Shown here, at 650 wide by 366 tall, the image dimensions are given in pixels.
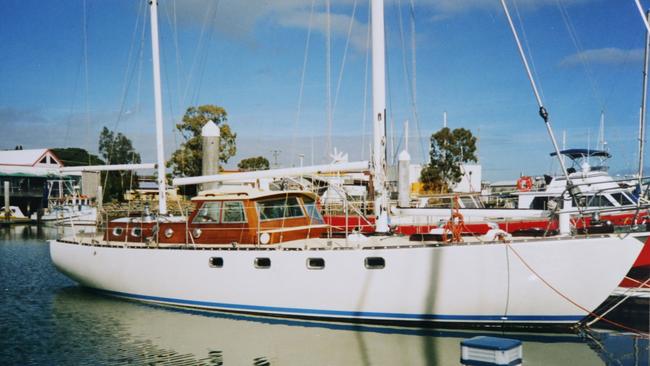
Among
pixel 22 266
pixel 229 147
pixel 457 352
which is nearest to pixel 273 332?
pixel 457 352

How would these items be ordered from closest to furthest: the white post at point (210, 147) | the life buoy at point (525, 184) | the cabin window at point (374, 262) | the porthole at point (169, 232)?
the cabin window at point (374, 262)
the porthole at point (169, 232)
the white post at point (210, 147)
the life buoy at point (525, 184)

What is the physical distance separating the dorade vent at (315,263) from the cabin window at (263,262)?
107 cm

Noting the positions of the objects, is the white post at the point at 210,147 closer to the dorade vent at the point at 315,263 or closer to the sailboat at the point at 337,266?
the sailboat at the point at 337,266

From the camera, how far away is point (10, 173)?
59.2 metres

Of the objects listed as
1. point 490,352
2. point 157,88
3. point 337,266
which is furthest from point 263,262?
point 157,88

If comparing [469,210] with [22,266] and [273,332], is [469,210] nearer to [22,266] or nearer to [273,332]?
[273,332]

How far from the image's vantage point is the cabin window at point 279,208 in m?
13.8

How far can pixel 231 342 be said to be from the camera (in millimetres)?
11406

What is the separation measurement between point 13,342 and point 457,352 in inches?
378

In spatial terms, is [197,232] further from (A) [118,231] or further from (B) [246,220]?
(A) [118,231]

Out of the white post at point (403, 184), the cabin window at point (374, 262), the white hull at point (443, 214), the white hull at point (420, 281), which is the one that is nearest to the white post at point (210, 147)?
the white hull at point (420, 281)

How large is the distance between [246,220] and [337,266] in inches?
123

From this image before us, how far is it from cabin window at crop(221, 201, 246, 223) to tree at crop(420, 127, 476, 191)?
34.4 meters

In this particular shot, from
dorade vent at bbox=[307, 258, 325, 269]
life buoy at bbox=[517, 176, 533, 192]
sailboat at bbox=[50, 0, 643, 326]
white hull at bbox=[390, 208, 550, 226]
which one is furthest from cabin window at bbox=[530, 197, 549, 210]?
dorade vent at bbox=[307, 258, 325, 269]
